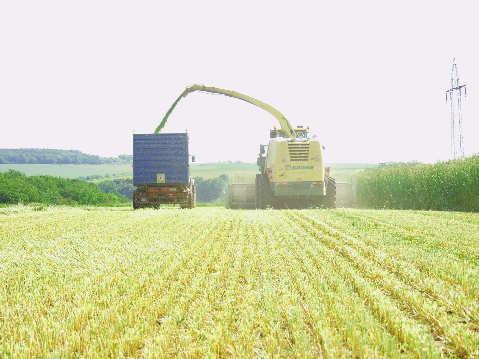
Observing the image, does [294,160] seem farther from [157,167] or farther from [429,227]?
[429,227]

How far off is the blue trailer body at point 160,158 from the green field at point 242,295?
11.7m

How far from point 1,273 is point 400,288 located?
5224mm

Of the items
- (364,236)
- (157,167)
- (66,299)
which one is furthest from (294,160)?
(66,299)

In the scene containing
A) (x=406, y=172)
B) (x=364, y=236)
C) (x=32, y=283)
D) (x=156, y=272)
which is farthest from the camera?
(x=406, y=172)

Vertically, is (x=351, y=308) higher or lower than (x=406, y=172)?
lower

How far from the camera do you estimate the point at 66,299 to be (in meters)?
6.48

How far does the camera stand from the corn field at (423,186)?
2338 cm

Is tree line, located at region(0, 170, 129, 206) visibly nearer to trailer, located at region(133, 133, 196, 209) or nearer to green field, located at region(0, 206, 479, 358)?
trailer, located at region(133, 133, 196, 209)

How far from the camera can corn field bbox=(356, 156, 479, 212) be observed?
2338 cm

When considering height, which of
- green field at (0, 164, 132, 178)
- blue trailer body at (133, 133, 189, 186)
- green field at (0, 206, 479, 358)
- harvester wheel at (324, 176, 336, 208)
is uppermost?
green field at (0, 164, 132, 178)

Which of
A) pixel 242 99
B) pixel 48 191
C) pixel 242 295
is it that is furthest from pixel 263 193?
pixel 242 295

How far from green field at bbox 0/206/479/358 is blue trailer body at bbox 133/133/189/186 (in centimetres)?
1171

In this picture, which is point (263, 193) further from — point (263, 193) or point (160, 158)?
point (160, 158)

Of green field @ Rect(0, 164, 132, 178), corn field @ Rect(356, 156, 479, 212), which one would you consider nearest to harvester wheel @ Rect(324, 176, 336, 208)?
corn field @ Rect(356, 156, 479, 212)
